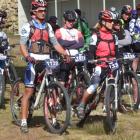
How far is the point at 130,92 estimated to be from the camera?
976 cm

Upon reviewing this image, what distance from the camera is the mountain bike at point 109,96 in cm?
797

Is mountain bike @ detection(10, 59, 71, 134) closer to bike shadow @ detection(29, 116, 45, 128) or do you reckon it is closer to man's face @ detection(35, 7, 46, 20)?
bike shadow @ detection(29, 116, 45, 128)

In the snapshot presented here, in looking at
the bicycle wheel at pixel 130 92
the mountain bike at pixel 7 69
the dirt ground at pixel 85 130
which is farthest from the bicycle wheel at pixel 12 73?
the bicycle wheel at pixel 130 92

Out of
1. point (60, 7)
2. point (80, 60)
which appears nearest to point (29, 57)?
point (80, 60)

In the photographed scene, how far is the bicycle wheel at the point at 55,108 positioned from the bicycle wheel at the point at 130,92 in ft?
5.67

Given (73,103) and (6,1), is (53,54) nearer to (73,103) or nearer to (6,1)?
(73,103)

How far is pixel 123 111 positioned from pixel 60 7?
643 inches

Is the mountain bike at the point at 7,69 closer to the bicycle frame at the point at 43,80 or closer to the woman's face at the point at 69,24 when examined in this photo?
the woman's face at the point at 69,24

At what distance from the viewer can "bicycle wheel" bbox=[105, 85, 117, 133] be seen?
7.91m

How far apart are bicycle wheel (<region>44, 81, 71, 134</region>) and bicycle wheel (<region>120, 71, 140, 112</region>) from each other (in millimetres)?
1730

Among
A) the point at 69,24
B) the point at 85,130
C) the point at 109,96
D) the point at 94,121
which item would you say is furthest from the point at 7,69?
the point at 109,96

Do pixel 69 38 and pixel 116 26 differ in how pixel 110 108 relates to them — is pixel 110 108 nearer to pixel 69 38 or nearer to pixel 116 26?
pixel 69 38

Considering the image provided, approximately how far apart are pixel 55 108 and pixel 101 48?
129 centimetres

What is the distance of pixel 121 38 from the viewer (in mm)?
Result: 11086
